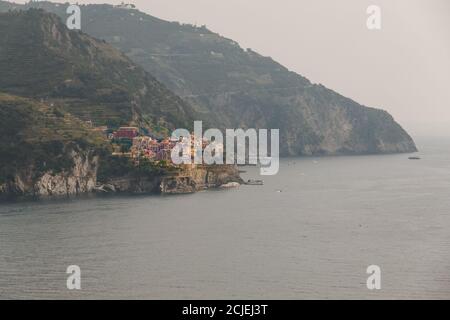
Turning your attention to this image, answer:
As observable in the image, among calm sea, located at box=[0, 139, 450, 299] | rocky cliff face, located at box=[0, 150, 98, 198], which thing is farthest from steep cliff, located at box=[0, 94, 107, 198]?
calm sea, located at box=[0, 139, 450, 299]

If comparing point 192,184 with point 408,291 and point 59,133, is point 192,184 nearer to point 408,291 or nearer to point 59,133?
point 59,133

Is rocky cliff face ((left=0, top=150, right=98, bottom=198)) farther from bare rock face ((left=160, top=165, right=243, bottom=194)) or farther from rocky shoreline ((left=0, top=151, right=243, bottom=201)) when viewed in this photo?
bare rock face ((left=160, top=165, right=243, bottom=194))

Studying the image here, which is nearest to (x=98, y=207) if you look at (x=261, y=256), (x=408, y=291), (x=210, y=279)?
(x=261, y=256)

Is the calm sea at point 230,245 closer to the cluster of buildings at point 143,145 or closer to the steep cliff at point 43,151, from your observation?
the steep cliff at point 43,151

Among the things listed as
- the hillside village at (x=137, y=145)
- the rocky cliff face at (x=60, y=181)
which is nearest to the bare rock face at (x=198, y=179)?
the hillside village at (x=137, y=145)

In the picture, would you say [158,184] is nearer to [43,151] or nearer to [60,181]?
[60,181]

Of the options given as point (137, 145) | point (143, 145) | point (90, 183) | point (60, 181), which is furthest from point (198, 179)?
point (60, 181)
